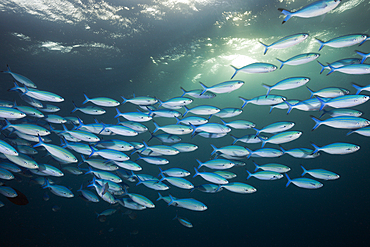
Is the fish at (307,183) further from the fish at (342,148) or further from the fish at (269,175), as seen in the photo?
the fish at (342,148)

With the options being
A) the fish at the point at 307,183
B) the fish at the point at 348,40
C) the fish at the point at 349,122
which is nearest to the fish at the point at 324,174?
the fish at the point at 307,183

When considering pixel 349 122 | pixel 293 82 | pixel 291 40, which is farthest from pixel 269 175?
pixel 291 40

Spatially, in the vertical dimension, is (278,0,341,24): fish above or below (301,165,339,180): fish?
above

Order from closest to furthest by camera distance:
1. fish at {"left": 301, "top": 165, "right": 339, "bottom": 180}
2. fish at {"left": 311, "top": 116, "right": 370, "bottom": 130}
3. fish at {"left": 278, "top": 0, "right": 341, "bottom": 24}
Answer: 1. fish at {"left": 278, "top": 0, "right": 341, "bottom": 24}
2. fish at {"left": 311, "top": 116, "right": 370, "bottom": 130}
3. fish at {"left": 301, "top": 165, "right": 339, "bottom": 180}

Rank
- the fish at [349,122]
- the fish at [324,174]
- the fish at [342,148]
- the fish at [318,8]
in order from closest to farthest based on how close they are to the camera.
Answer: the fish at [318,8], the fish at [349,122], the fish at [342,148], the fish at [324,174]

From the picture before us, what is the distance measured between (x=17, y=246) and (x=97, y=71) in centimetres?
1867

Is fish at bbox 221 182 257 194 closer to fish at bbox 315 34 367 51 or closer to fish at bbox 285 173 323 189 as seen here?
fish at bbox 285 173 323 189

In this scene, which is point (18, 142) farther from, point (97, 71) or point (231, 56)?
point (231, 56)

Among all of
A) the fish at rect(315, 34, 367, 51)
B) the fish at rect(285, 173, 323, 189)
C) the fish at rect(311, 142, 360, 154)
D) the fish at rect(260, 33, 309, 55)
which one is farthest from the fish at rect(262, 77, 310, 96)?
the fish at rect(285, 173, 323, 189)

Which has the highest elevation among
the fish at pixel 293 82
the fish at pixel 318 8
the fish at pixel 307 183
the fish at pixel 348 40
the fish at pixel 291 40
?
the fish at pixel 318 8

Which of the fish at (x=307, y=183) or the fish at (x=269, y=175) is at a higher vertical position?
the fish at (x=307, y=183)

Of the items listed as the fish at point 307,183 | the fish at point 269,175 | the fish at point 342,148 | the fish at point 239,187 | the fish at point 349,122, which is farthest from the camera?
the fish at point 239,187

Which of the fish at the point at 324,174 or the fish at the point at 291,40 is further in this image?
the fish at the point at 324,174

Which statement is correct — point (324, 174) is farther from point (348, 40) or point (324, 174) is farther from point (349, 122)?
point (348, 40)
